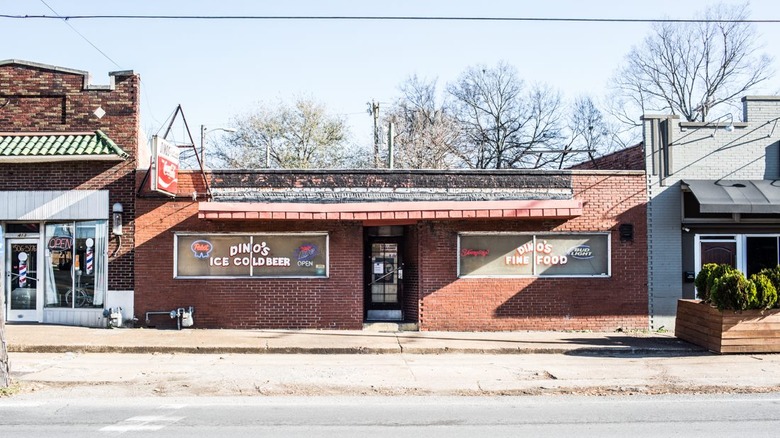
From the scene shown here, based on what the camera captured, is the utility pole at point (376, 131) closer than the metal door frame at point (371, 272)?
No

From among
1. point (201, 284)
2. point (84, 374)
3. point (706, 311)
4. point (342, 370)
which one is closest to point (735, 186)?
point (706, 311)

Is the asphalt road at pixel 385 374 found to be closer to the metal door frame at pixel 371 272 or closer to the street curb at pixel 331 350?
the street curb at pixel 331 350

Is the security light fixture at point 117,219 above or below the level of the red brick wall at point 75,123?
below

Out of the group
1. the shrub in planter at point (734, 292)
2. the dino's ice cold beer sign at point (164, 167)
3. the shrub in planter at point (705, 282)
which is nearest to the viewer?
the shrub in planter at point (734, 292)

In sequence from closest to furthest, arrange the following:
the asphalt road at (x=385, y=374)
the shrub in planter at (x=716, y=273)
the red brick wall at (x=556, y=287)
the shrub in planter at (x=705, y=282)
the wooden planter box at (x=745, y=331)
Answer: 1. the asphalt road at (x=385, y=374)
2. the wooden planter box at (x=745, y=331)
3. the shrub in planter at (x=716, y=273)
4. the shrub in planter at (x=705, y=282)
5. the red brick wall at (x=556, y=287)

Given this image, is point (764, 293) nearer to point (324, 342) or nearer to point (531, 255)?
point (531, 255)

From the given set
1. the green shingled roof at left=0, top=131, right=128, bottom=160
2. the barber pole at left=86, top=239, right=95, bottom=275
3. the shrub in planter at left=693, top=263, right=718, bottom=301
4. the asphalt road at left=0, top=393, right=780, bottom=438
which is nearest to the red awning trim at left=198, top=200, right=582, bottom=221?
the green shingled roof at left=0, top=131, right=128, bottom=160

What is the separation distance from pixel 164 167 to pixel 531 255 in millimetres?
8319

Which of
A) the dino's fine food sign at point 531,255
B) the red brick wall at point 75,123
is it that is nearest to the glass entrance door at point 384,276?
the dino's fine food sign at point 531,255

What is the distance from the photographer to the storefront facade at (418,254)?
15617 millimetres

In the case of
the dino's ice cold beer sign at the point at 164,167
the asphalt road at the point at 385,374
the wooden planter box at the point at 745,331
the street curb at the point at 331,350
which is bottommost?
the asphalt road at the point at 385,374

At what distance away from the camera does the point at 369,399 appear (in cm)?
958

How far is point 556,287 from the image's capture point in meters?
15.9

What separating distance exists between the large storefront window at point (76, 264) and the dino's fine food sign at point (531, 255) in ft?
26.9
